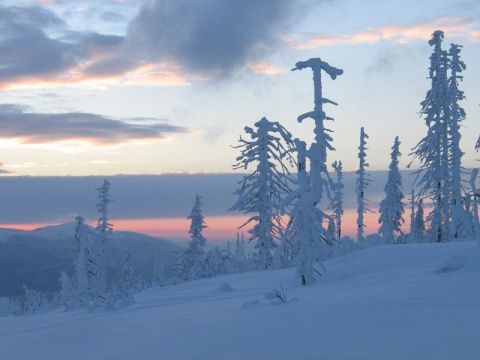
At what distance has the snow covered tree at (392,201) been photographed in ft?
174

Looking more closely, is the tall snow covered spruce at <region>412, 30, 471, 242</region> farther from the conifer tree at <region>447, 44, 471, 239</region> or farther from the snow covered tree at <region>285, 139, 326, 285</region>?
the snow covered tree at <region>285, 139, 326, 285</region>

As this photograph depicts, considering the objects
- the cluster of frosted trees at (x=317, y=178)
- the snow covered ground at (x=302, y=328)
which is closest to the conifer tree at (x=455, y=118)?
the cluster of frosted trees at (x=317, y=178)

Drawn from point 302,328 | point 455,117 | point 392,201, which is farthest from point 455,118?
point 302,328

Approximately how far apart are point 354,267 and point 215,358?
33.7 feet

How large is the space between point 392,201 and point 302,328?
51.6 m

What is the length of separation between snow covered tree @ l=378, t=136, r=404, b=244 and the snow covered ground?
145ft

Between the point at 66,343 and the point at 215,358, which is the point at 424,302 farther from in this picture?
the point at 66,343

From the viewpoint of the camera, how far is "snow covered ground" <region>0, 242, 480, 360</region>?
5086 mm

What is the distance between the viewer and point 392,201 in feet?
182

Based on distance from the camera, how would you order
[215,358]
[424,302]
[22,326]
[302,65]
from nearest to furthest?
[215,358]
[424,302]
[22,326]
[302,65]

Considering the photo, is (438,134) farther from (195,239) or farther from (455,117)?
(195,239)

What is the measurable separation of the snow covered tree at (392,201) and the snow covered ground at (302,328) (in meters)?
44.2

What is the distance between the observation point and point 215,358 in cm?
527

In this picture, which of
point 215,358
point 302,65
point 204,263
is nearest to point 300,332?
point 215,358
